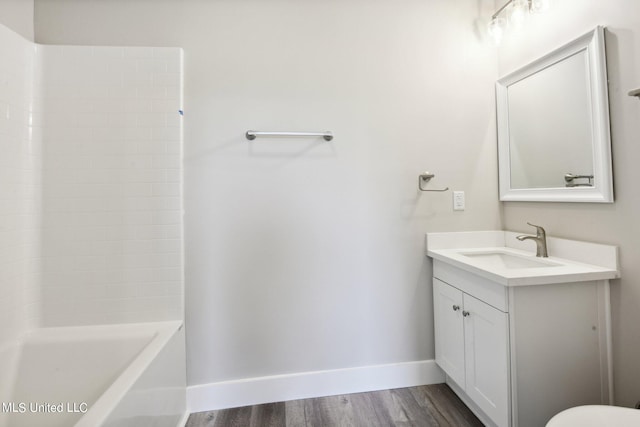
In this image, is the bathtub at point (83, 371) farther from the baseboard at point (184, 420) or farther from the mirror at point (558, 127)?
the mirror at point (558, 127)

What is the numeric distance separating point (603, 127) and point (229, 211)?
187 centimetres

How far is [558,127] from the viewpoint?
1437 mm

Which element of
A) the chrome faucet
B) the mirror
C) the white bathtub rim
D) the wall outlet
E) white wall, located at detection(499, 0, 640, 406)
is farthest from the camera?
the wall outlet

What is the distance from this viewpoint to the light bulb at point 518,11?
5.06 feet

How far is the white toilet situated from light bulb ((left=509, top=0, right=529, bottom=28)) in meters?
1.89

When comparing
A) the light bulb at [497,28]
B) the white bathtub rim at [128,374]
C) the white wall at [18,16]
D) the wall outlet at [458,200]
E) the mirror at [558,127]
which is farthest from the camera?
the wall outlet at [458,200]

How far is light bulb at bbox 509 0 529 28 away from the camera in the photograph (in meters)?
1.54

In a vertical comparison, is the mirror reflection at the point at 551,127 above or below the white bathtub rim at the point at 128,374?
above

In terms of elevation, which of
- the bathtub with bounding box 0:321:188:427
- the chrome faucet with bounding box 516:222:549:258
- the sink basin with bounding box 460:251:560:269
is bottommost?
the bathtub with bounding box 0:321:188:427

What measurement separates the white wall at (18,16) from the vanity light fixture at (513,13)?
2.64 metres

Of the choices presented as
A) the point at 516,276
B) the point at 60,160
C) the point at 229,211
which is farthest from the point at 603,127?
the point at 60,160

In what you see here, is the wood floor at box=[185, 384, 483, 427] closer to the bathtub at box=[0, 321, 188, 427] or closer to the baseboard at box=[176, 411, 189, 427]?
the baseboard at box=[176, 411, 189, 427]

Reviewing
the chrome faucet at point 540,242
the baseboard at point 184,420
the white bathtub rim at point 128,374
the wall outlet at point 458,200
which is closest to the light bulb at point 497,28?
the wall outlet at point 458,200

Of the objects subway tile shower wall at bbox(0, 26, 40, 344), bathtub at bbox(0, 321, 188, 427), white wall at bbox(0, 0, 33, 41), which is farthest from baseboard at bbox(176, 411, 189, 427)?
white wall at bbox(0, 0, 33, 41)
